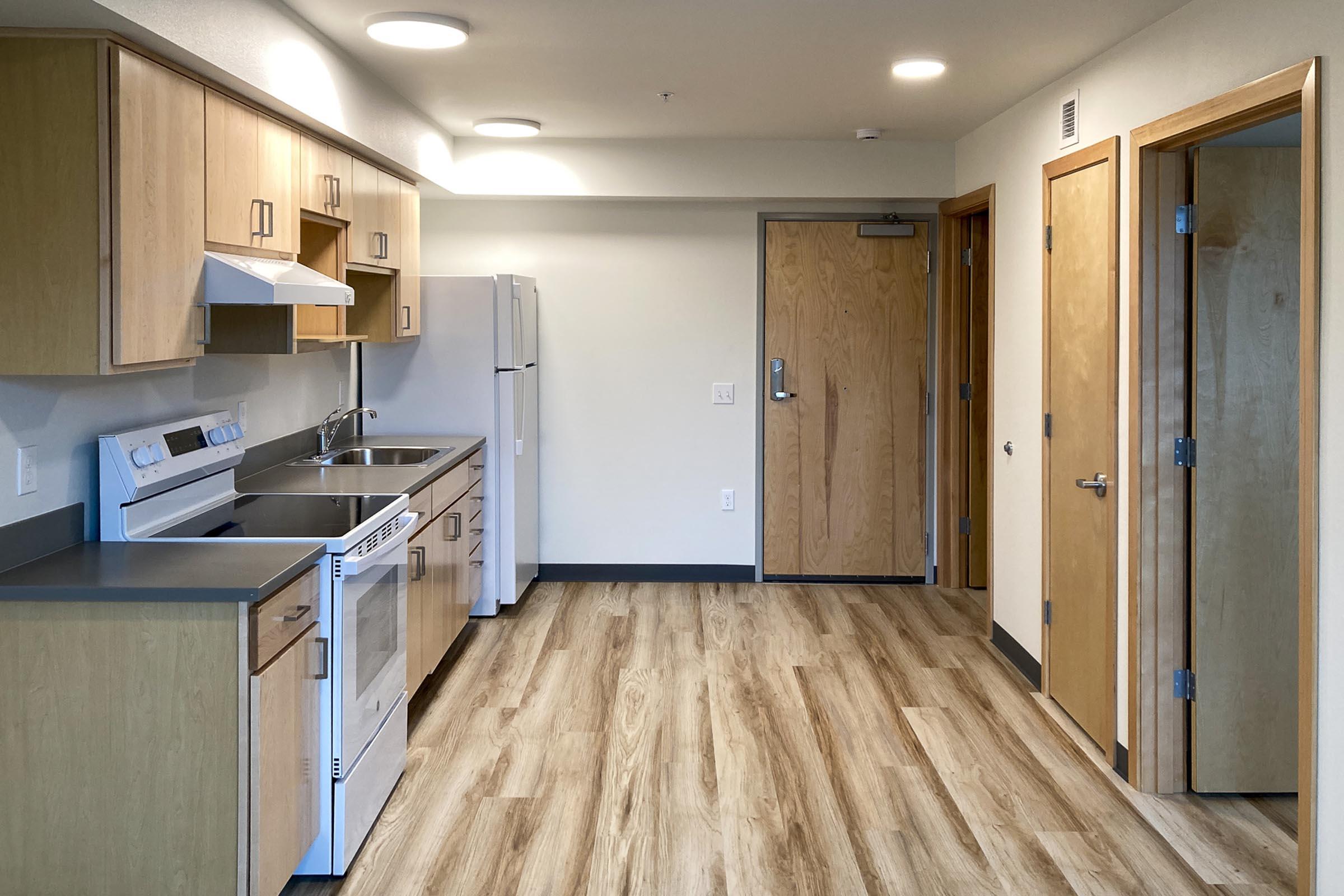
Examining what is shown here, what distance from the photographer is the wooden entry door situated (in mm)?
6090

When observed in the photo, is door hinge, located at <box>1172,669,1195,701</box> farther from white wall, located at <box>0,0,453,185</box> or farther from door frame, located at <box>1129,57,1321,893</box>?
white wall, located at <box>0,0,453,185</box>

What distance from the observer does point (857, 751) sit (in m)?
3.72

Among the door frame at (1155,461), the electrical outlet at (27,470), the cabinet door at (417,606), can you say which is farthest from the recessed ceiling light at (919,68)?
the electrical outlet at (27,470)

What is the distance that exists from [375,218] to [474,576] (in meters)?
1.72

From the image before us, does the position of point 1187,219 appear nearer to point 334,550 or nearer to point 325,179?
point 334,550

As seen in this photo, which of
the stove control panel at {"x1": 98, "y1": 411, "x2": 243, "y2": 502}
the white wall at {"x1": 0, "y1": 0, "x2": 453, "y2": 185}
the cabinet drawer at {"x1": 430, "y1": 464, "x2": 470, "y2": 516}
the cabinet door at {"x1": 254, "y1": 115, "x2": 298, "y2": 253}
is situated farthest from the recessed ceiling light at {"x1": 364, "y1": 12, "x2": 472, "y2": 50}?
the cabinet drawer at {"x1": 430, "y1": 464, "x2": 470, "y2": 516}

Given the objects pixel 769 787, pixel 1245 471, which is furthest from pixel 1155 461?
pixel 769 787

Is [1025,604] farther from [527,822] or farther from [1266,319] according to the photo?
[527,822]

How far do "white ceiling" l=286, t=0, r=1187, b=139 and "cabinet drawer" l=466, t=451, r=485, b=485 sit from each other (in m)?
1.56

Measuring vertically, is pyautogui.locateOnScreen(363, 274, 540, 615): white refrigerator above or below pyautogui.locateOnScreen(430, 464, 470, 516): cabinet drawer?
above

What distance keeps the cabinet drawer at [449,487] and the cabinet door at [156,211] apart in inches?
57.8

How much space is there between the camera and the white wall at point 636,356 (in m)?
6.05

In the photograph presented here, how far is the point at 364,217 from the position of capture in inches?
170

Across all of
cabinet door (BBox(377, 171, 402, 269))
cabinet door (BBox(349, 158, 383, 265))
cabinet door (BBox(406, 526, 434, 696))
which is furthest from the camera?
cabinet door (BBox(377, 171, 402, 269))
